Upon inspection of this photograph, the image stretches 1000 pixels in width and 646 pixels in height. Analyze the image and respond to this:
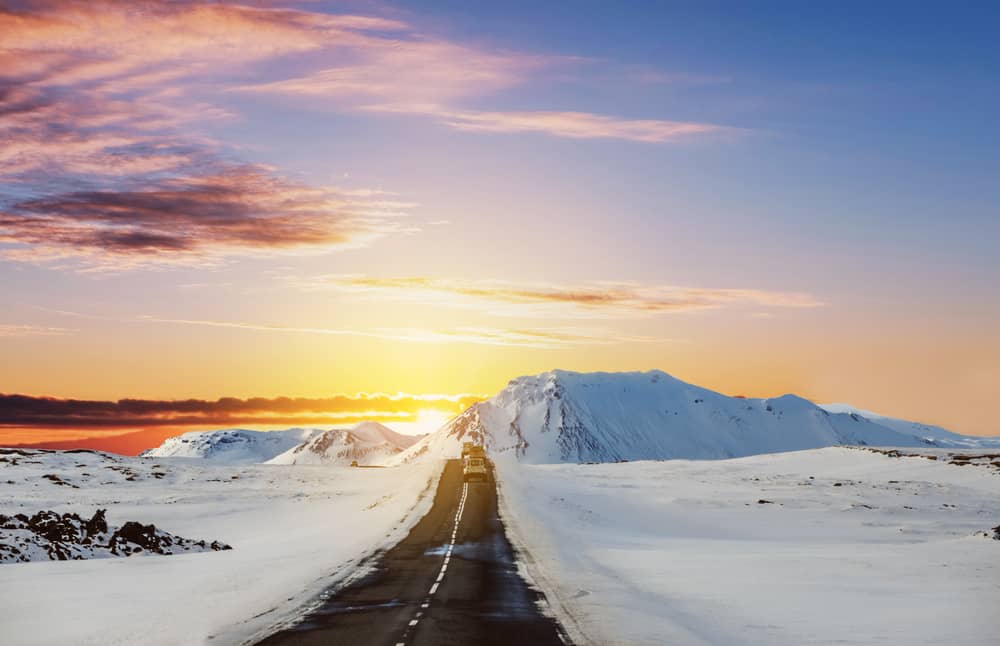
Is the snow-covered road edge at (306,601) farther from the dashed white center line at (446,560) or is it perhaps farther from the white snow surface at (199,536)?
the dashed white center line at (446,560)

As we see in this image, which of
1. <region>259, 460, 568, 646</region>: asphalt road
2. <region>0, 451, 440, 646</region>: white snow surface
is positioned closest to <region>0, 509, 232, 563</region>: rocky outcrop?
<region>0, 451, 440, 646</region>: white snow surface

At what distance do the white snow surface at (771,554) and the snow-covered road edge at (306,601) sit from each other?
664cm

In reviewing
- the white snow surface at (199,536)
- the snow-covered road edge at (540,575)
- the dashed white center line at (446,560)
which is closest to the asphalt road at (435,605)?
the dashed white center line at (446,560)

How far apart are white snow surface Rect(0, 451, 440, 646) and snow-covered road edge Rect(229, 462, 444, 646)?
73 millimetres

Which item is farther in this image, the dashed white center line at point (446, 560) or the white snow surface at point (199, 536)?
the white snow surface at point (199, 536)

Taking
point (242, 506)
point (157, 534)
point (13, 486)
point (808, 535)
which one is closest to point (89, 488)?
point (13, 486)

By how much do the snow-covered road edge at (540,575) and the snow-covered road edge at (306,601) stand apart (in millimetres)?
6039

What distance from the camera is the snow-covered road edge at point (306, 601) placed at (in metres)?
22.0

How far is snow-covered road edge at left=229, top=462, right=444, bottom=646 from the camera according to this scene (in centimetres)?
2198

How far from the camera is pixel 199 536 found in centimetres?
5494

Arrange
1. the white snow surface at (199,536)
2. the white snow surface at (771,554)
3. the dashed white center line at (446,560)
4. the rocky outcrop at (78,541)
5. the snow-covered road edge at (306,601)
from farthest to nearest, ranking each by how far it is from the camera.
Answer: the rocky outcrop at (78,541)
the white snow surface at (199,536)
the dashed white center line at (446,560)
the white snow surface at (771,554)
the snow-covered road edge at (306,601)

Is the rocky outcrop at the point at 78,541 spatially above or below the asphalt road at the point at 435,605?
below

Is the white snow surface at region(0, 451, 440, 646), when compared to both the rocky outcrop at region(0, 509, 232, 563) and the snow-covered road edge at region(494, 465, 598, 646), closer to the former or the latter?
the rocky outcrop at region(0, 509, 232, 563)

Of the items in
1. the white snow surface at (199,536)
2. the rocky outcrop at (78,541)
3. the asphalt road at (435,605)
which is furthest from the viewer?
the rocky outcrop at (78,541)
